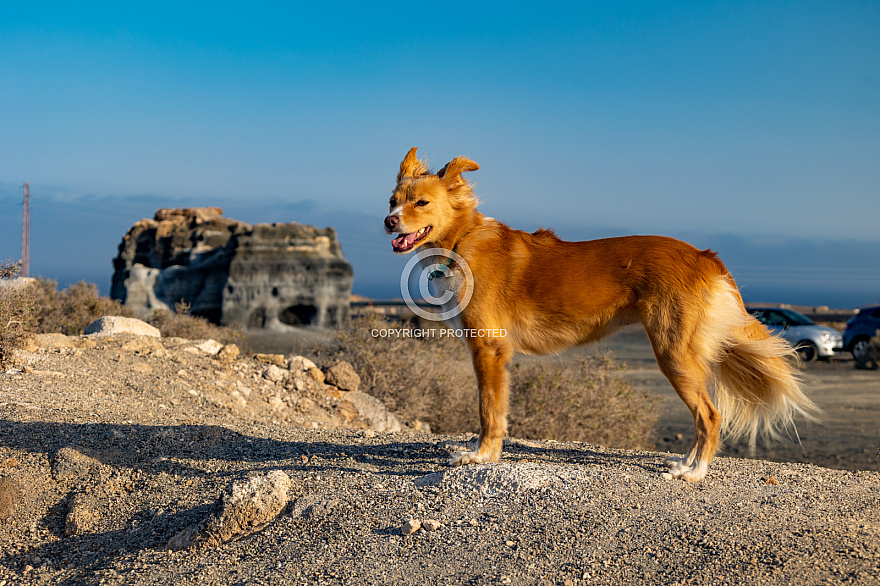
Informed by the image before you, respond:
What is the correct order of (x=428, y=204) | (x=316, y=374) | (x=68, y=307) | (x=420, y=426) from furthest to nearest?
(x=68, y=307) < (x=420, y=426) < (x=316, y=374) < (x=428, y=204)

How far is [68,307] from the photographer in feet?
42.5

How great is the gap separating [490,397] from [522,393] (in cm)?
559

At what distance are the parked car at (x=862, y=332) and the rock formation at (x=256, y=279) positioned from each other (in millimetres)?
23541

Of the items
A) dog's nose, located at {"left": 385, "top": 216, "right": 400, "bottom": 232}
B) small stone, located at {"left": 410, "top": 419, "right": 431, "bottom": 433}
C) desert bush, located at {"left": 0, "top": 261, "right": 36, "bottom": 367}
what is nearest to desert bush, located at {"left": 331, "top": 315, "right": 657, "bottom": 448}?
small stone, located at {"left": 410, "top": 419, "right": 431, "bottom": 433}

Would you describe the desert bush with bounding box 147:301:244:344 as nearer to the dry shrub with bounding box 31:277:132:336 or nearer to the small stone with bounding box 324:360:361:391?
the dry shrub with bounding box 31:277:132:336

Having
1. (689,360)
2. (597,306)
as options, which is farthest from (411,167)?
(689,360)

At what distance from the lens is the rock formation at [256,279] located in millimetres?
34938

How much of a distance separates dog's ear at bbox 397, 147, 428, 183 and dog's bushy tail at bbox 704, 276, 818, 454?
2.55 meters

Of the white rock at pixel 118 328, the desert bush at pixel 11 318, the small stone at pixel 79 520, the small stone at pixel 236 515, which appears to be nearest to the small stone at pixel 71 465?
Answer: the small stone at pixel 79 520

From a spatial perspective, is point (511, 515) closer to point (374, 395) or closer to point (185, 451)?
point (185, 451)

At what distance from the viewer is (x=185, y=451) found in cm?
607

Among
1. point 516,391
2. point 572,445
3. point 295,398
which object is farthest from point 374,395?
point 572,445

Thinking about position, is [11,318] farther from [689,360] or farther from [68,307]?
[689,360]

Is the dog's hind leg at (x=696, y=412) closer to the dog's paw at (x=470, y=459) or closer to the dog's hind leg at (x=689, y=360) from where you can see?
the dog's hind leg at (x=689, y=360)
